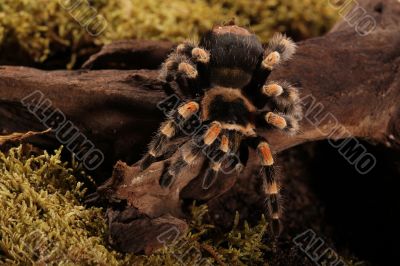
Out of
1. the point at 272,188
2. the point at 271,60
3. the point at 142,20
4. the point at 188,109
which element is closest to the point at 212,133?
the point at 188,109

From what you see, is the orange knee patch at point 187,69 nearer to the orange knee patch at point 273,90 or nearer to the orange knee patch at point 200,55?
the orange knee patch at point 200,55

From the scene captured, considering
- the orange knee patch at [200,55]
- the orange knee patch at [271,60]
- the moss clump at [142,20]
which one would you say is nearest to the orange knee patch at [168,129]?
the orange knee patch at [200,55]

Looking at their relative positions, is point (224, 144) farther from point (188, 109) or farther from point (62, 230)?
point (62, 230)

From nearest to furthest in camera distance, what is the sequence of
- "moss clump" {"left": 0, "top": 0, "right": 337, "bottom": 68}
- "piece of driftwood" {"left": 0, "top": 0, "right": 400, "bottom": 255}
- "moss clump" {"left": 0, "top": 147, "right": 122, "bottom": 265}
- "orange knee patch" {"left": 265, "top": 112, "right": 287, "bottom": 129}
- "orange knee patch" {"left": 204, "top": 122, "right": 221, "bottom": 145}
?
1. "moss clump" {"left": 0, "top": 147, "right": 122, "bottom": 265}
2. "piece of driftwood" {"left": 0, "top": 0, "right": 400, "bottom": 255}
3. "orange knee patch" {"left": 204, "top": 122, "right": 221, "bottom": 145}
4. "orange knee patch" {"left": 265, "top": 112, "right": 287, "bottom": 129}
5. "moss clump" {"left": 0, "top": 0, "right": 337, "bottom": 68}

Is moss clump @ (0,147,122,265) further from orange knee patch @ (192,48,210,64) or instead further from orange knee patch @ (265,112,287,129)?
orange knee patch @ (265,112,287,129)

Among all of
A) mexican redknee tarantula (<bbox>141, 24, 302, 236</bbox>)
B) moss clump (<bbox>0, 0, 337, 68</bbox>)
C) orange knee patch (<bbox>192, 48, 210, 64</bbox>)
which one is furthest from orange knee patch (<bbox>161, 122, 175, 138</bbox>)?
moss clump (<bbox>0, 0, 337, 68</bbox>)

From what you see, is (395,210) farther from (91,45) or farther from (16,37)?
(16,37)

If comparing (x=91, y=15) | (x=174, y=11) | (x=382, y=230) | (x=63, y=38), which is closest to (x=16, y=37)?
(x=63, y=38)
